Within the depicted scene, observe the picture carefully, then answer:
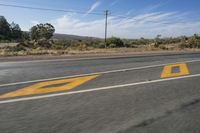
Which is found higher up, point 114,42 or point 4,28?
point 4,28

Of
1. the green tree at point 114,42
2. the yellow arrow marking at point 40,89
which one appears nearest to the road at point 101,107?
the yellow arrow marking at point 40,89

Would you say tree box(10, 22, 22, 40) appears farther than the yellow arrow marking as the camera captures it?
Yes

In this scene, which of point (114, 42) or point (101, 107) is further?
point (114, 42)

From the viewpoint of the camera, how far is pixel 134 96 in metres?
5.76

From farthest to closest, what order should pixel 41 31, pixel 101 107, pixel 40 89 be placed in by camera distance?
pixel 41 31, pixel 40 89, pixel 101 107

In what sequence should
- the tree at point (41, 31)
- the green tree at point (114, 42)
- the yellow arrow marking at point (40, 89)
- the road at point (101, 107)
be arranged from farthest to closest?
the tree at point (41, 31), the green tree at point (114, 42), the yellow arrow marking at point (40, 89), the road at point (101, 107)

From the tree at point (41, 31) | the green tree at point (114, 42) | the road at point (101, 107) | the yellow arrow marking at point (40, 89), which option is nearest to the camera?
the road at point (101, 107)

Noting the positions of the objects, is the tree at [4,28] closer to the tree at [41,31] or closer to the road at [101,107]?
the tree at [41,31]

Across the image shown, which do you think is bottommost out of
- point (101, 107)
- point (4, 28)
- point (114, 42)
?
point (101, 107)

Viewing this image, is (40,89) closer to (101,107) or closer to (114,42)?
(101,107)

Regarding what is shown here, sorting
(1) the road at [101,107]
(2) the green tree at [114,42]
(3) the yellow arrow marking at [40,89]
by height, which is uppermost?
(2) the green tree at [114,42]

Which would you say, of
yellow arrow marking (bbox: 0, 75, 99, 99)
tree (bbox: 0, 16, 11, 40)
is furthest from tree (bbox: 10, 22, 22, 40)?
yellow arrow marking (bbox: 0, 75, 99, 99)

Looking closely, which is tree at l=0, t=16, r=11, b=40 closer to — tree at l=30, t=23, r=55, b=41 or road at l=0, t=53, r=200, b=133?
tree at l=30, t=23, r=55, b=41

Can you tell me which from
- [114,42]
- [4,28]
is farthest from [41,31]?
[114,42]
